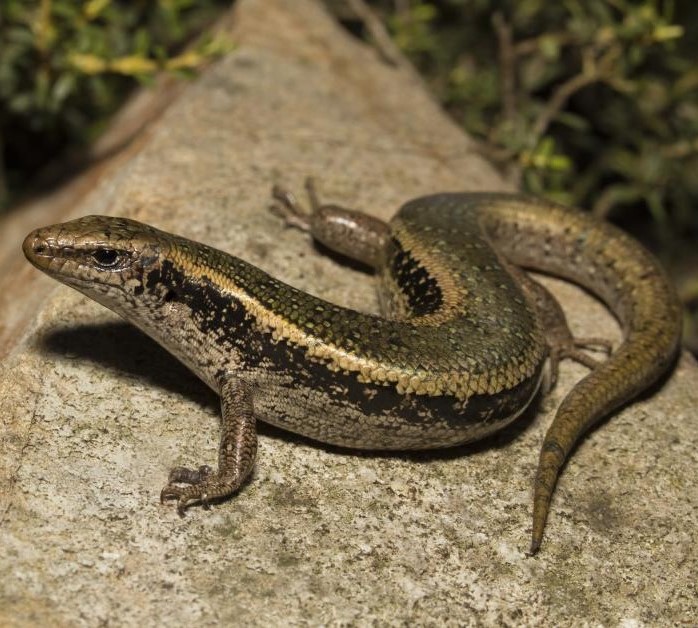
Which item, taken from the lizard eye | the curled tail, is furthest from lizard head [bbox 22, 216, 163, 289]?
the curled tail

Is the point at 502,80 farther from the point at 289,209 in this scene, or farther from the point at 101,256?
the point at 101,256

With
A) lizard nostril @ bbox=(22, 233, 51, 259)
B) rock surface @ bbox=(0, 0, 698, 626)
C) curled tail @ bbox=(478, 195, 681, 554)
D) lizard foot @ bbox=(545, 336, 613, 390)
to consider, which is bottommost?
rock surface @ bbox=(0, 0, 698, 626)

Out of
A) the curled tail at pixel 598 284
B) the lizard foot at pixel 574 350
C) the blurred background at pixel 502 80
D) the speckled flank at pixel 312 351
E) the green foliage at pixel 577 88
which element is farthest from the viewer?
the green foliage at pixel 577 88

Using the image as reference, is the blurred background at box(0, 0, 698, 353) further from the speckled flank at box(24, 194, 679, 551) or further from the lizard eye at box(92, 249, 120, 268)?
the lizard eye at box(92, 249, 120, 268)

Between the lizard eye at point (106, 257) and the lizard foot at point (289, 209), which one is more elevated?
the lizard eye at point (106, 257)

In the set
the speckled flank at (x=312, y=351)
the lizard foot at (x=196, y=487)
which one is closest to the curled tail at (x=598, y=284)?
the speckled flank at (x=312, y=351)

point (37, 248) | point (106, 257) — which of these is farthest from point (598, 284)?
point (37, 248)

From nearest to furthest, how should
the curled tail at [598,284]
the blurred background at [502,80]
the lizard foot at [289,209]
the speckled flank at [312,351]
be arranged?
1. the speckled flank at [312,351]
2. the curled tail at [598,284]
3. the lizard foot at [289,209]
4. the blurred background at [502,80]

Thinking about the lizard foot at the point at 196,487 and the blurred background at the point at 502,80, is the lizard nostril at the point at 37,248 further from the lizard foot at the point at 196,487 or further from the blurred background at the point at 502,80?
the blurred background at the point at 502,80
